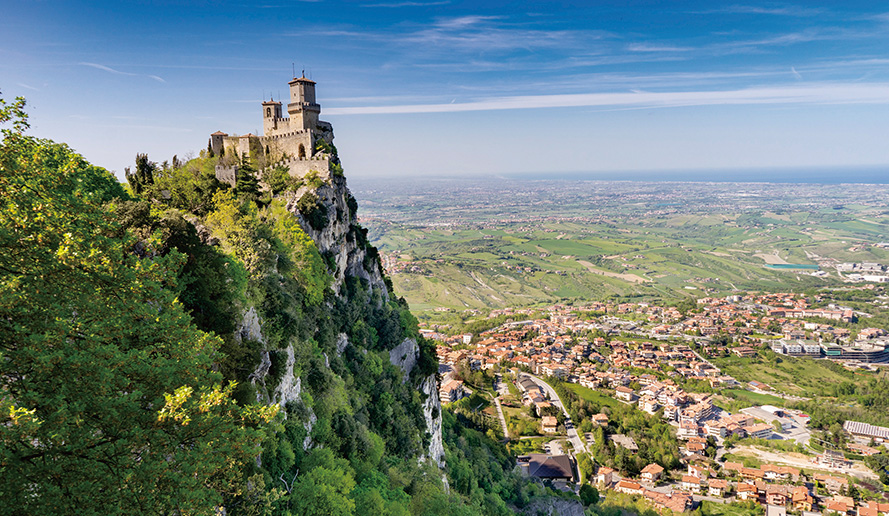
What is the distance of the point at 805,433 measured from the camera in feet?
247

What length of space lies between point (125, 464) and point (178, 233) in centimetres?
963

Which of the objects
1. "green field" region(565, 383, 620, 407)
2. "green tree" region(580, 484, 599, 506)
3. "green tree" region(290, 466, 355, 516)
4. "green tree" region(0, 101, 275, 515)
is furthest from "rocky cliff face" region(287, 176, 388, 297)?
"green field" region(565, 383, 620, 407)

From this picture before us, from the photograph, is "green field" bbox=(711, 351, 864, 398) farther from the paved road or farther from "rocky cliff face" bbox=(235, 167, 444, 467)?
"rocky cliff face" bbox=(235, 167, 444, 467)

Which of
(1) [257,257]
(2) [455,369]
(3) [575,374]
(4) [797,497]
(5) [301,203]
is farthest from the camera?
(3) [575,374]

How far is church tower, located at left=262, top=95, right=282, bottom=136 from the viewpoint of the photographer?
38688 mm

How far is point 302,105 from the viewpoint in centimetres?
3753

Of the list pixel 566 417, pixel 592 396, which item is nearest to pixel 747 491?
pixel 566 417

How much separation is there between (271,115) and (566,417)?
6337 cm

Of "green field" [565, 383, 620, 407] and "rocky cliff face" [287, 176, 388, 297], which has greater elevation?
"rocky cliff face" [287, 176, 388, 297]

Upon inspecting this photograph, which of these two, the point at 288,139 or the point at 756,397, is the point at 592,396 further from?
the point at 288,139

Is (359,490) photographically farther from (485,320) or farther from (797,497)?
(485,320)

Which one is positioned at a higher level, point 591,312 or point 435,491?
point 435,491

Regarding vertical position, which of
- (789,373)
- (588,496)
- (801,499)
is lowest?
(789,373)

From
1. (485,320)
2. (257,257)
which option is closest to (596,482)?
(257,257)
